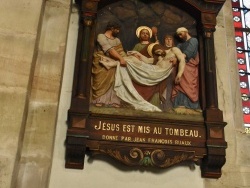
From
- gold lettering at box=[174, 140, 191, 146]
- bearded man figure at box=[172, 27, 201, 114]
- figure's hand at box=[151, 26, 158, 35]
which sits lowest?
gold lettering at box=[174, 140, 191, 146]

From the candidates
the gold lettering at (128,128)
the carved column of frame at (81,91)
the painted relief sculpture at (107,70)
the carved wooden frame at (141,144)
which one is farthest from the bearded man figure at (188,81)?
the carved column of frame at (81,91)

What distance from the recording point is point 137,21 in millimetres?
4625

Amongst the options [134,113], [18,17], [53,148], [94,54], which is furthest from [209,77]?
[18,17]

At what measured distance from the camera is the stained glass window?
15.7 ft

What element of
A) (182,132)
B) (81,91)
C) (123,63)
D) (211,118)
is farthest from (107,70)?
(211,118)

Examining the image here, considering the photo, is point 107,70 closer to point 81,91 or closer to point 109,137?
point 81,91

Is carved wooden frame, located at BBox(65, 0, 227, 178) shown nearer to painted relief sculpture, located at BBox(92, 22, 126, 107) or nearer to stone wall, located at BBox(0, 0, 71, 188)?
painted relief sculpture, located at BBox(92, 22, 126, 107)

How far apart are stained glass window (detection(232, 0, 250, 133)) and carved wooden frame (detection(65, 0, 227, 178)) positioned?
2.53ft

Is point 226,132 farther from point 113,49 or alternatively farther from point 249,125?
point 113,49

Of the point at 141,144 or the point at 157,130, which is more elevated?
the point at 157,130

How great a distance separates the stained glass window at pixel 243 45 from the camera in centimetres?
479

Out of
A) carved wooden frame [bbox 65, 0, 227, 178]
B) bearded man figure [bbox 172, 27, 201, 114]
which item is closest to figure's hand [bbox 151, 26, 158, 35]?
bearded man figure [bbox 172, 27, 201, 114]

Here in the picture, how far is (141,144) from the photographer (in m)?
3.87

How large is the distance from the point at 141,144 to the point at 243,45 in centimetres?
226
